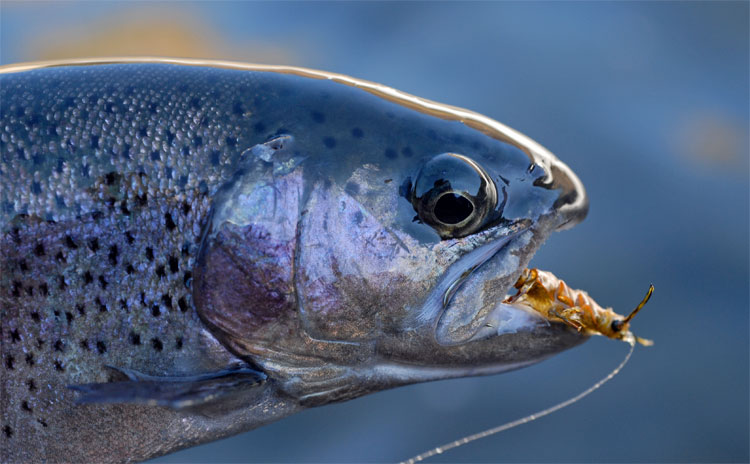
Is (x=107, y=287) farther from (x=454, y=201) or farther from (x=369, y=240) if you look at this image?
(x=454, y=201)

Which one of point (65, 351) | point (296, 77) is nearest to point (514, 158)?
point (296, 77)

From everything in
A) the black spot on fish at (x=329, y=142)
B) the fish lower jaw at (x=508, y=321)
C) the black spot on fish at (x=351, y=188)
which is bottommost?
the fish lower jaw at (x=508, y=321)

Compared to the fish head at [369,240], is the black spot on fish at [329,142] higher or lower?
higher

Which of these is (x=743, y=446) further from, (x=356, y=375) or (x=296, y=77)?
(x=296, y=77)

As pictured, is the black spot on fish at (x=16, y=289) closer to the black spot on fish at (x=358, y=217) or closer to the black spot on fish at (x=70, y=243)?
the black spot on fish at (x=70, y=243)

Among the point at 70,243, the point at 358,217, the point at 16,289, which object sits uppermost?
the point at 358,217

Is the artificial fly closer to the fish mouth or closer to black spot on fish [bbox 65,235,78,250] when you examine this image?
the fish mouth

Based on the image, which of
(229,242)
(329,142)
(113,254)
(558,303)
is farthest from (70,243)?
(558,303)

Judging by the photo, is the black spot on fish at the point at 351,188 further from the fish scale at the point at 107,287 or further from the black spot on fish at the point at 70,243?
the black spot on fish at the point at 70,243

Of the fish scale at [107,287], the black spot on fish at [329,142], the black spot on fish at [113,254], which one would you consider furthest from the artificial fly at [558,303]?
the black spot on fish at [113,254]

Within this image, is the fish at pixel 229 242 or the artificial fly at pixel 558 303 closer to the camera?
the fish at pixel 229 242
